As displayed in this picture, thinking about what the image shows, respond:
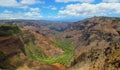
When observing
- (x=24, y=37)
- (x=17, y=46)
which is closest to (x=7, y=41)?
(x=17, y=46)

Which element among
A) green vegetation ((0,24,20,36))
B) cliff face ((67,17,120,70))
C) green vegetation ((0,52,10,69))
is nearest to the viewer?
cliff face ((67,17,120,70))

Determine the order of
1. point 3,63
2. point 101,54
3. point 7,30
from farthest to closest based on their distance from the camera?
point 7,30
point 3,63
point 101,54

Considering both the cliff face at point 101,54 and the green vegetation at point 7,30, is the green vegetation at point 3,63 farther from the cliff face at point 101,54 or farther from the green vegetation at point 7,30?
the cliff face at point 101,54

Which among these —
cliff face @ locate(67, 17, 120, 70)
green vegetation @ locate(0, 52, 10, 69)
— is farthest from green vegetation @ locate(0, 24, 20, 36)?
cliff face @ locate(67, 17, 120, 70)

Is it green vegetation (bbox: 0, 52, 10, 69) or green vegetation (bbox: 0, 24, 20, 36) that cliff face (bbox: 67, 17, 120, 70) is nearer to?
green vegetation (bbox: 0, 52, 10, 69)

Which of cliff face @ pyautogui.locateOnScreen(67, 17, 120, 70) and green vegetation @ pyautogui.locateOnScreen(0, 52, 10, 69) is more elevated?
cliff face @ pyautogui.locateOnScreen(67, 17, 120, 70)

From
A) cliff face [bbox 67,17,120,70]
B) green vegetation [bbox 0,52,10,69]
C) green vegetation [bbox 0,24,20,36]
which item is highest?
green vegetation [bbox 0,24,20,36]

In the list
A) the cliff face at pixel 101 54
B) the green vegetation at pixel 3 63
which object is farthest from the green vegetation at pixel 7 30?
the cliff face at pixel 101 54

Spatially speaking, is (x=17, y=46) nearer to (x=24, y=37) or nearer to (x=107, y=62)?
(x=24, y=37)

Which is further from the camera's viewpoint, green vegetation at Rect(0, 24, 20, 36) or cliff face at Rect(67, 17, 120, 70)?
green vegetation at Rect(0, 24, 20, 36)

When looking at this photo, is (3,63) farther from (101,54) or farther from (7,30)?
(101,54)

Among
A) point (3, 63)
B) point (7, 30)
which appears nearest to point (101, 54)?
point (3, 63)
